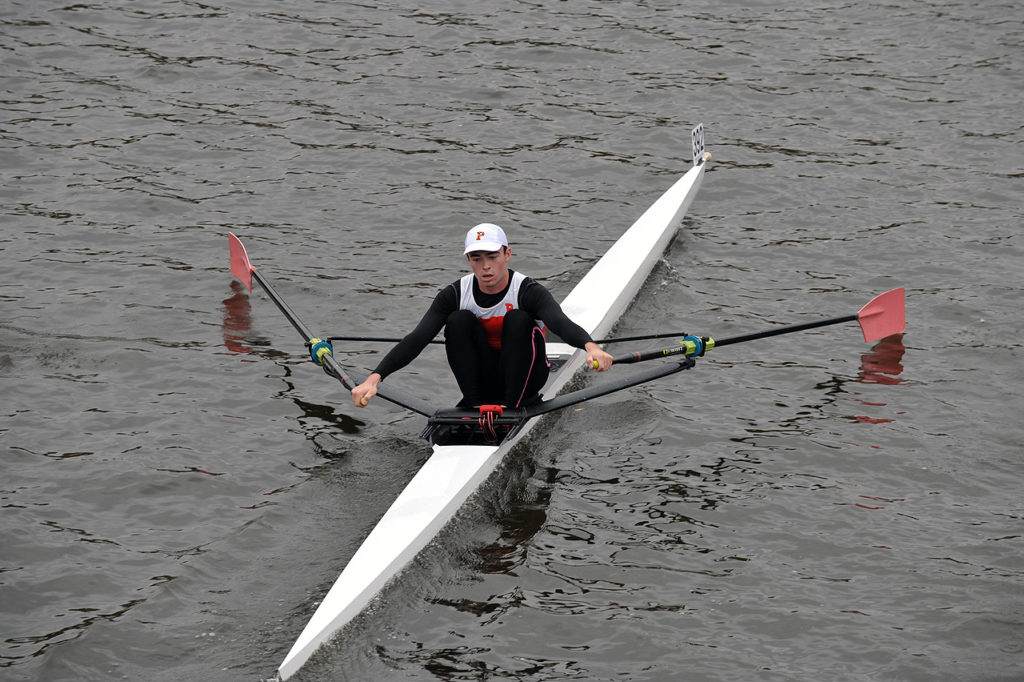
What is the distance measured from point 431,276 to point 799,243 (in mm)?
4089

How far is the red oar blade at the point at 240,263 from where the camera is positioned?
10.7 metres

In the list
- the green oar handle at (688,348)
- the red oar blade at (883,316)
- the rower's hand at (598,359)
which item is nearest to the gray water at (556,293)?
the red oar blade at (883,316)

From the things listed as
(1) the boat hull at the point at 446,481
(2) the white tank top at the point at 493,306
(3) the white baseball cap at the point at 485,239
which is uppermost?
(3) the white baseball cap at the point at 485,239

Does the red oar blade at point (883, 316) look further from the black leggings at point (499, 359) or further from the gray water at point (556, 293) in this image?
the black leggings at point (499, 359)

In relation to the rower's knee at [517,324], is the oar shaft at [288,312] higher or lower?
lower

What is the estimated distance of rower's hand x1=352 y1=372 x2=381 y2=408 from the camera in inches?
296

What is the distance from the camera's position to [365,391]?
24.8 feet

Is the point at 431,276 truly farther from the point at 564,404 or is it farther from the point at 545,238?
the point at 564,404

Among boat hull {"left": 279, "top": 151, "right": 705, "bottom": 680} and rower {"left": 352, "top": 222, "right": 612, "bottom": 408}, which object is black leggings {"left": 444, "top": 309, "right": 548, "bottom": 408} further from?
boat hull {"left": 279, "top": 151, "right": 705, "bottom": 680}

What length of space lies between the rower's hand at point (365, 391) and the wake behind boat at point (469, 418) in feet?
1.51

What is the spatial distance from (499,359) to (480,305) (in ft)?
1.39

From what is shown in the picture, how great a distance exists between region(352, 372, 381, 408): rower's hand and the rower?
0.05ft

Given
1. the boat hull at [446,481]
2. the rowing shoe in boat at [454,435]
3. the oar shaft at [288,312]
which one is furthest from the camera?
the oar shaft at [288,312]

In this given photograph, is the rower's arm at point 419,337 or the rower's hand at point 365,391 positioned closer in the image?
the rower's hand at point 365,391
